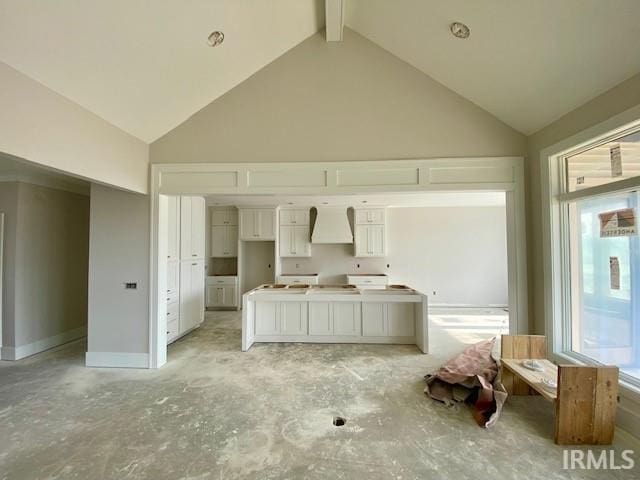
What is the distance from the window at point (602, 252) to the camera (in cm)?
214

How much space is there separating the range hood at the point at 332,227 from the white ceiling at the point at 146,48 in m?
3.72

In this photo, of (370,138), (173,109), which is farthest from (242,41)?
(370,138)

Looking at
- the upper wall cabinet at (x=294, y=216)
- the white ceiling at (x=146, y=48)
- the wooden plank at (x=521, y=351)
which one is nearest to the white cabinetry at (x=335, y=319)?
the wooden plank at (x=521, y=351)

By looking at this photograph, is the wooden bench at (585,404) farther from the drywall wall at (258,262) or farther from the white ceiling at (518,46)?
the drywall wall at (258,262)

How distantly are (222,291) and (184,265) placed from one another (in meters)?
2.14

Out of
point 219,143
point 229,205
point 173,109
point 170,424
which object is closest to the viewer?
point 170,424

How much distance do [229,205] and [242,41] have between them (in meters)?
4.29

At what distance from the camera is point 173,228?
13.5 ft

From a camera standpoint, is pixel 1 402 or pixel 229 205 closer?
pixel 1 402

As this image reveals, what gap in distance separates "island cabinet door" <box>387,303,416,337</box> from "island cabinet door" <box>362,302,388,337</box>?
8 centimetres

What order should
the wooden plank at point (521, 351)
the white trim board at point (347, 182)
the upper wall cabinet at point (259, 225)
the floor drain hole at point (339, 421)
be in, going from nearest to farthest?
the floor drain hole at point (339, 421)
the wooden plank at point (521, 351)
the white trim board at point (347, 182)
the upper wall cabinet at point (259, 225)

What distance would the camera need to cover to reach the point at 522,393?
2646 mm

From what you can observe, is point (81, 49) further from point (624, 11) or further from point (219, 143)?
point (624, 11)

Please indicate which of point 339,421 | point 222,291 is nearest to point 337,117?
point 339,421
